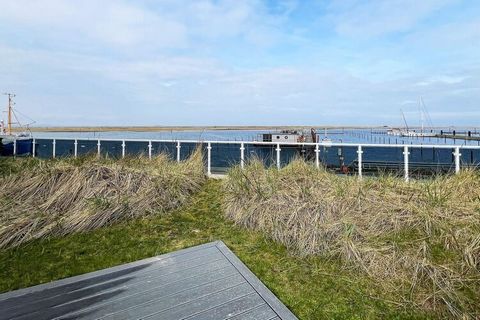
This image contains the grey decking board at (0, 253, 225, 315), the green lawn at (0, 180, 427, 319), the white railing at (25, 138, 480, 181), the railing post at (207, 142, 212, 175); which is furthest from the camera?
the railing post at (207, 142, 212, 175)

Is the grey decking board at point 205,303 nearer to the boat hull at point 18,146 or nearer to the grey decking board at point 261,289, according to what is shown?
the grey decking board at point 261,289

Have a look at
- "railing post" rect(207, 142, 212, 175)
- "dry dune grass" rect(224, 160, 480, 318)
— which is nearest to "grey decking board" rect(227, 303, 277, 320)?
"dry dune grass" rect(224, 160, 480, 318)

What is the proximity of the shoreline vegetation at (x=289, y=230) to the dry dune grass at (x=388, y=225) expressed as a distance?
0.5 inches

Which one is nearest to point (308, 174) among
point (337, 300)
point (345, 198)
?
point (345, 198)

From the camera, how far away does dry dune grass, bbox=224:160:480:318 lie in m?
2.63

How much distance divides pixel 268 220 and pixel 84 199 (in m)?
2.92

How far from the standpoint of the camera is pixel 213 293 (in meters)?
2.47

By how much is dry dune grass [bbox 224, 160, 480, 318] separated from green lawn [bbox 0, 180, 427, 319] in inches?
8.2

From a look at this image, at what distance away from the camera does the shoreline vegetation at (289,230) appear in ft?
8.61

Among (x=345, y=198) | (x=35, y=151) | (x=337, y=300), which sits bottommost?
(x=337, y=300)

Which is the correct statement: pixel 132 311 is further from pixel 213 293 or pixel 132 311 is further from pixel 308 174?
pixel 308 174

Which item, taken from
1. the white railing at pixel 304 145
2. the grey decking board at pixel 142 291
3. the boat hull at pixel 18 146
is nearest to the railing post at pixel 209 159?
the white railing at pixel 304 145

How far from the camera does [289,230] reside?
12.5 feet

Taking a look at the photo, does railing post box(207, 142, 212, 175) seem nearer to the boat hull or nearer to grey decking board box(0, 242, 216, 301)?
grey decking board box(0, 242, 216, 301)
